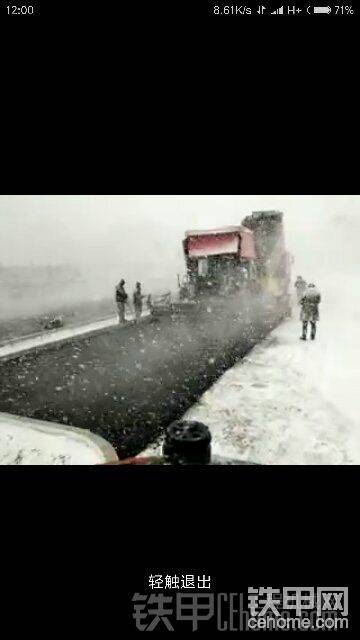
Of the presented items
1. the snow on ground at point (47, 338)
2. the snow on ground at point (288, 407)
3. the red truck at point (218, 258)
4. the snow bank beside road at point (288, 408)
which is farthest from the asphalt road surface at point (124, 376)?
the red truck at point (218, 258)

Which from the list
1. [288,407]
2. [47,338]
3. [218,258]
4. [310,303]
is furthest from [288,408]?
[218,258]

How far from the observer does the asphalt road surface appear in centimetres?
539

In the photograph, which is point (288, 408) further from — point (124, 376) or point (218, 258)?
point (218, 258)

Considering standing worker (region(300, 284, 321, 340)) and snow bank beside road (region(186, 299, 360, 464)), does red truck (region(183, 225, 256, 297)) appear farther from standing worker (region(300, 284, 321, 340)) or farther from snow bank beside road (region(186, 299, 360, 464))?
snow bank beside road (region(186, 299, 360, 464))

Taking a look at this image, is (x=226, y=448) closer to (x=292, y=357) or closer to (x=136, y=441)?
(x=136, y=441)

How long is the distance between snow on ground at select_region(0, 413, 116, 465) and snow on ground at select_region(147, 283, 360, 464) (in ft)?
2.44

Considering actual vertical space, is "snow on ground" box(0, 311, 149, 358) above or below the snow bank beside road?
above

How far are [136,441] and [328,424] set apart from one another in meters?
2.75

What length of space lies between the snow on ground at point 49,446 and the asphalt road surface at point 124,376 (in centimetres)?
41

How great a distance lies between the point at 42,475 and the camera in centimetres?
238

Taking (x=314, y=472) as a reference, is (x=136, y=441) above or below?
below

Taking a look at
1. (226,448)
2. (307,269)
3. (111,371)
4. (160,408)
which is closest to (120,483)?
(226,448)

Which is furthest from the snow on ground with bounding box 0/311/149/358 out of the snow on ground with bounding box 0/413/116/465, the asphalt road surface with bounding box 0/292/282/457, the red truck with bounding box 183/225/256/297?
the snow on ground with bounding box 0/413/116/465

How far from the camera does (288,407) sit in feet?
18.2
